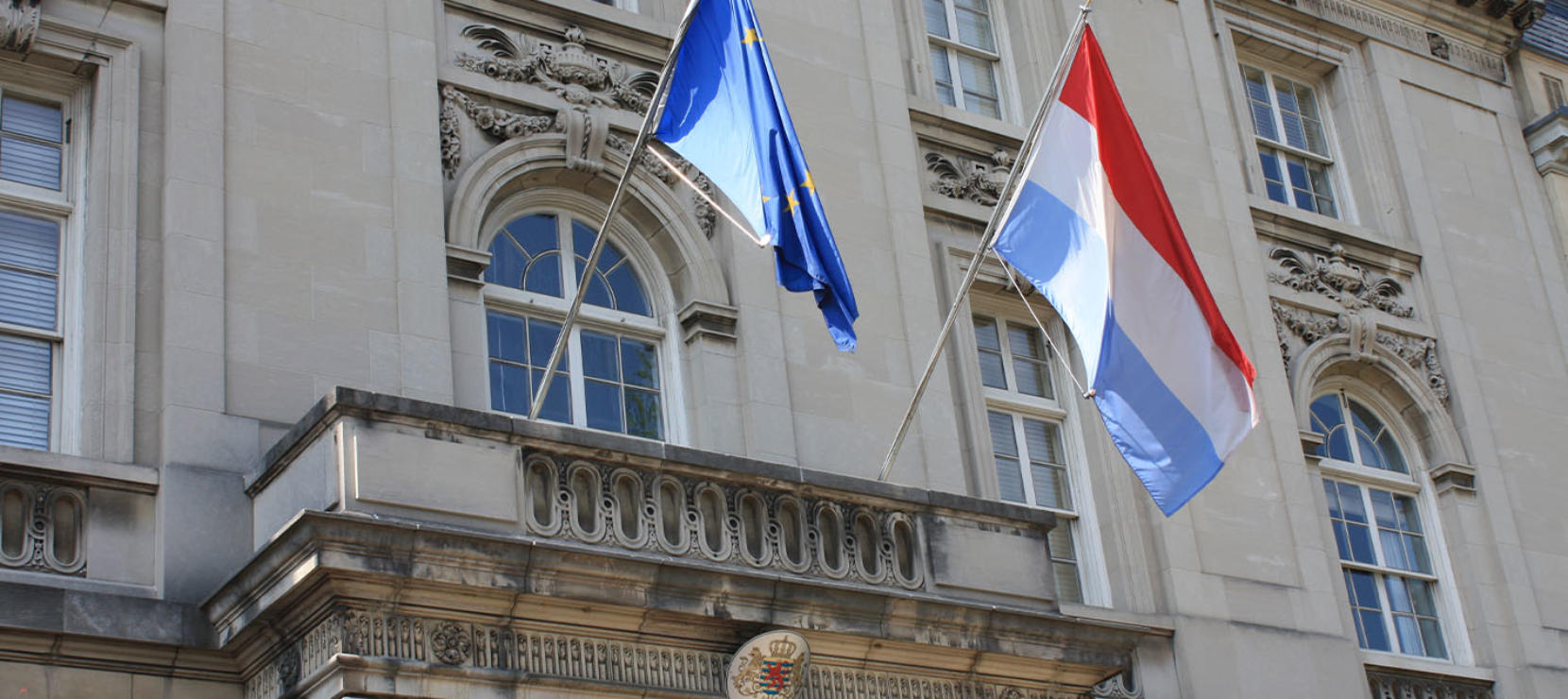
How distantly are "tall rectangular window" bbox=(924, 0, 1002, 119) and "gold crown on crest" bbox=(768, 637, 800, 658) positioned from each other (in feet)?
26.6

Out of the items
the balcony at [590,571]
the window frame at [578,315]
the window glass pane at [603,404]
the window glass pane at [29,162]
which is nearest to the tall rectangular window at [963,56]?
the window frame at [578,315]

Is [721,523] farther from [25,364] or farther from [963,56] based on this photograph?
[963,56]

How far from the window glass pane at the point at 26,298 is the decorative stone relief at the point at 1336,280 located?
12.1 metres

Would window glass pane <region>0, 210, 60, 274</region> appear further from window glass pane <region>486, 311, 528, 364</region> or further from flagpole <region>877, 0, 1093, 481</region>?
flagpole <region>877, 0, 1093, 481</region>

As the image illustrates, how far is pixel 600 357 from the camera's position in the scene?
15.7m

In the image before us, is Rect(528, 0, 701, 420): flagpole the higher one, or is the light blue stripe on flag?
Rect(528, 0, 701, 420): flagpole

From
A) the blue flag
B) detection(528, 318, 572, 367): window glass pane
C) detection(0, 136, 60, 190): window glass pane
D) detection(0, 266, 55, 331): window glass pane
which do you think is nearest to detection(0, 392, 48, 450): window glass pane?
detection(0, 266, 55, 331): window glass pane

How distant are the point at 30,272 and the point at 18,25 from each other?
5.56 feet

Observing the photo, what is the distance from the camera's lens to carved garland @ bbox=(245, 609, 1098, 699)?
1133 cm

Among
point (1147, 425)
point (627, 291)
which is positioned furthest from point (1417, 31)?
point (627, 291)

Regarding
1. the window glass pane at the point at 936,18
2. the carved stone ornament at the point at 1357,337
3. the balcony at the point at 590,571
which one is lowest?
the balcony at the point at 590,571

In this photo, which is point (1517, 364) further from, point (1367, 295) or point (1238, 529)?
point (1238, 529)

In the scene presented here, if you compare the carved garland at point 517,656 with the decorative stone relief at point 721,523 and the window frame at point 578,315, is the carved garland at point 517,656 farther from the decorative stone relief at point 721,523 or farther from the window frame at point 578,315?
the window frame at point 578,315

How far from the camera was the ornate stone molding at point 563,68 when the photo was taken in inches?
629
